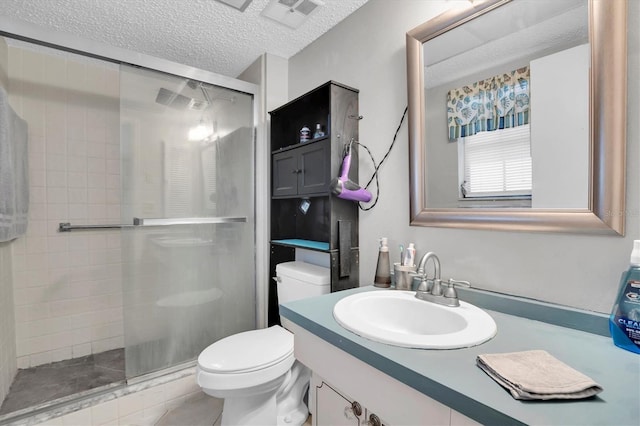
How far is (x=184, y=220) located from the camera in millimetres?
1833

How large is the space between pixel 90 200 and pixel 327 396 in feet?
7.21

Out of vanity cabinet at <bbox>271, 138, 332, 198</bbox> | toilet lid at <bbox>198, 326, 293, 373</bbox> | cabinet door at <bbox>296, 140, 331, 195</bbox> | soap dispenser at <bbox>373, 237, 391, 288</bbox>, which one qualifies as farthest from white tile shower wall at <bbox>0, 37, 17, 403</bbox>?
soap dispenser at <bbox>373, 237, 391, 288</bbox>

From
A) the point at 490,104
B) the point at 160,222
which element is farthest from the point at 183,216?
the point at 490,104

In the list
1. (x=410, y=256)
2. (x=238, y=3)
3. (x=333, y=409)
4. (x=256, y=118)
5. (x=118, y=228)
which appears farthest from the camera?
(x=118, y=228)

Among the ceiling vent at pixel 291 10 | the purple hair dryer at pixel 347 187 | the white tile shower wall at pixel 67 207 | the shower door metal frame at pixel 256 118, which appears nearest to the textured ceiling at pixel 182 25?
the ceiling vent at pixel 291 10

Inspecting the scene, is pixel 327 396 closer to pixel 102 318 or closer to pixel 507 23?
pixel 507 23

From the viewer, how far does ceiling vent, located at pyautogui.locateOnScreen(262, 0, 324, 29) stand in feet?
5.10

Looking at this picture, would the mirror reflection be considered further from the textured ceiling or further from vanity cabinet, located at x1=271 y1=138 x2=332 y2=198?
the textured ceiling

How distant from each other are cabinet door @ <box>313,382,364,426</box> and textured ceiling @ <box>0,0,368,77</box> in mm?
1728

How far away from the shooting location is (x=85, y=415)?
1495 millimetres

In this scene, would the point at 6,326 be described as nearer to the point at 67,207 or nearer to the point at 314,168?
the point at 67,207

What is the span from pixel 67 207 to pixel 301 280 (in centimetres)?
179

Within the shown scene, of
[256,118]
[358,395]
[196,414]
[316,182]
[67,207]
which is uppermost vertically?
[256,118]

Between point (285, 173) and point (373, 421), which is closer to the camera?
point (373, 421)
